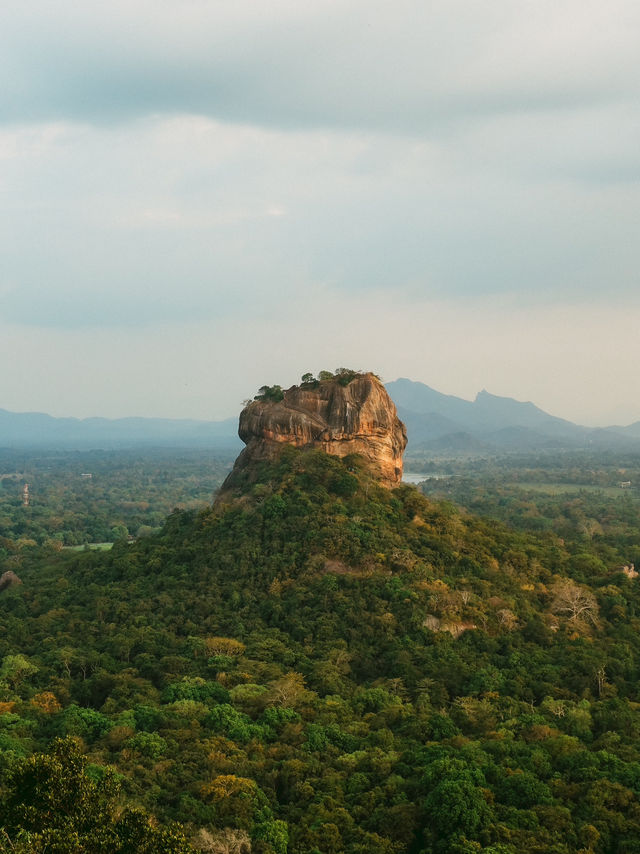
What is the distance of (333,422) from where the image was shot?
135 ft

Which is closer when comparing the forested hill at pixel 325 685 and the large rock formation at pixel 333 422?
the forested hill at pixel 325 685

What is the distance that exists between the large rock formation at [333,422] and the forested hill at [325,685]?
130cm

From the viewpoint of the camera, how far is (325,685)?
26125 mm

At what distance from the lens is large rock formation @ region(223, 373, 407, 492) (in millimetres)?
41000

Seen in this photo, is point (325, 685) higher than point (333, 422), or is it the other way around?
point (333, 422)

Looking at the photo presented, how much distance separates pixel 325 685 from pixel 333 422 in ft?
59.1

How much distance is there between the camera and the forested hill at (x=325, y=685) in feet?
58.1

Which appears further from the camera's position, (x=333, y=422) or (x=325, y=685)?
(x=333, y=422)

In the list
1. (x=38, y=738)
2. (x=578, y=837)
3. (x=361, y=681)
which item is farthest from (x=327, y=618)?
(x=578, y=837)

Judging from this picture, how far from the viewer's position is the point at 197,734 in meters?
22.4

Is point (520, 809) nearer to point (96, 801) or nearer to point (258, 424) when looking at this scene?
point (96, 801)

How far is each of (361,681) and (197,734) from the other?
7.97 m

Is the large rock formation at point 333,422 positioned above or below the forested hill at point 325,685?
above

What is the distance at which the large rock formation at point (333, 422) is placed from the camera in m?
41.0
